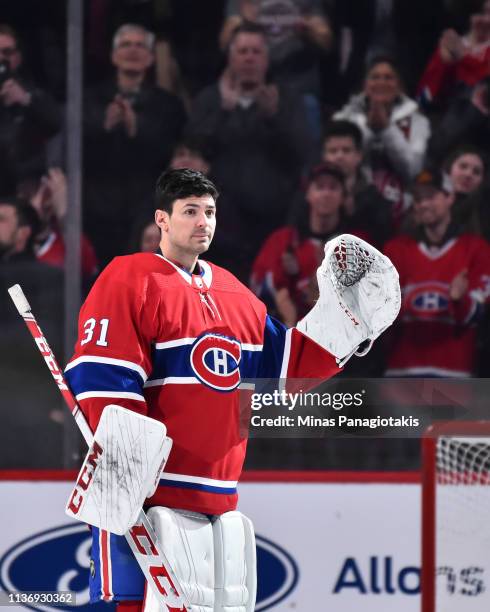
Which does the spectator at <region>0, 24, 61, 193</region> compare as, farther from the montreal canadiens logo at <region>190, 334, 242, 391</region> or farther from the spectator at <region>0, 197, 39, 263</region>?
the montreal canadiens logo at <region>190, 334, 242, 391</region>

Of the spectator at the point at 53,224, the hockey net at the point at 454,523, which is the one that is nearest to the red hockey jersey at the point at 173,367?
the hockey net at the point at 454,523

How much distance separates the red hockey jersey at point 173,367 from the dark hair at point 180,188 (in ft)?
0.40

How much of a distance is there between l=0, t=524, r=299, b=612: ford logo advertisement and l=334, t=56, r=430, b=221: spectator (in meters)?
1.53

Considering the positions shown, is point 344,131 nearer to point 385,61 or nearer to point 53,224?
point 385,61

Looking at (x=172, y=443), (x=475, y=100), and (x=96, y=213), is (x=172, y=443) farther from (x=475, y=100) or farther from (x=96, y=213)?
(x=475, y=100)

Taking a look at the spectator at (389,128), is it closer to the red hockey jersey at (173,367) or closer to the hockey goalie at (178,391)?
the hockey goalie at (178,391)

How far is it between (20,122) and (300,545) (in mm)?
1882

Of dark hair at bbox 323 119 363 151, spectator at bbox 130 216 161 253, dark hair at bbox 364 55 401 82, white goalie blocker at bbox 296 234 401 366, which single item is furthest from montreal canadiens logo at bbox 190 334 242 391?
dark hair at bbox 364 55 401 82

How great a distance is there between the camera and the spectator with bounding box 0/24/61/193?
4414 mm

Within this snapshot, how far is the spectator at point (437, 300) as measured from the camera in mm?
4355

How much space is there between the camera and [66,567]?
3.46 metres

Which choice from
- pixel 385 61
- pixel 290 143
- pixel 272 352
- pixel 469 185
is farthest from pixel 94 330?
pixel 385 61

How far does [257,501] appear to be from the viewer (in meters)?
3.46

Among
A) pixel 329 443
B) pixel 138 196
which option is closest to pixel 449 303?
pixel 329 443
